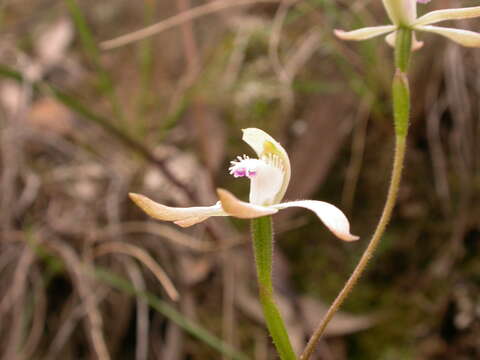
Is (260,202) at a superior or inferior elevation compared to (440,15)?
inferior

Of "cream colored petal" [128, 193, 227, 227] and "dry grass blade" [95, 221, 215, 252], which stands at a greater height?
"dry grass blade" [95, 221, 215, 252]

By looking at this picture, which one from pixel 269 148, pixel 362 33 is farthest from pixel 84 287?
pixel 362 33

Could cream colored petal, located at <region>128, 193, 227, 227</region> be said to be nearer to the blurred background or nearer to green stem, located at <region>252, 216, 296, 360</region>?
green stem, located at <region>252, 216, 296, 360</region>

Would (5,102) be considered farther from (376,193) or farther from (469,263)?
(469,263)

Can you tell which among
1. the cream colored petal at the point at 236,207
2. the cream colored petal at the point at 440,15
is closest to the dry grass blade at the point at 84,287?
the cream colored petal at the point at 236,207

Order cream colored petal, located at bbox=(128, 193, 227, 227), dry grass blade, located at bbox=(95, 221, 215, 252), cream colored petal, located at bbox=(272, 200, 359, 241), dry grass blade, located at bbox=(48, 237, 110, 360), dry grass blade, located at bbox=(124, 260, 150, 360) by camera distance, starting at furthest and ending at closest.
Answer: dry grass blade, located at bbox=(95, 221, 215, 252)
dry grass blade, located at bbox=(124, 260, 150, 360)
dry grass blade, located at bbox=(48, 237, 110, 360)
cream colored petal, located at bbox=(128, 193, 227, 227)
cream colored petal, located at bbox=(272, 200, 359, 241)

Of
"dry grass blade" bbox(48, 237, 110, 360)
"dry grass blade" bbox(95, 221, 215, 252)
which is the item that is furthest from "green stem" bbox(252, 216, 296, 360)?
"dry grass blade" bbox(95, 221, 215, 252)

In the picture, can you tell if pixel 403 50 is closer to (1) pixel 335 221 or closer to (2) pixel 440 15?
(2) pixel 440 15

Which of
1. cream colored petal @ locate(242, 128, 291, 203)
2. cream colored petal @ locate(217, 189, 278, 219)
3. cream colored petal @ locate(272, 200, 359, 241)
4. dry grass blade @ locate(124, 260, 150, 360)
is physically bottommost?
dry grass blade @ locate(124, 260, 150, 360)
